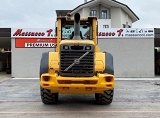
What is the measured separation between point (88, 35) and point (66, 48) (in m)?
1.89

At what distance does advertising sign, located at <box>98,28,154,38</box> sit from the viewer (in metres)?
22.5

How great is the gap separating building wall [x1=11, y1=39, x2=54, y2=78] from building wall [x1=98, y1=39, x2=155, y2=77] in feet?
16.3

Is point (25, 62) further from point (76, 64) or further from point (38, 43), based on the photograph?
point (76, 64)

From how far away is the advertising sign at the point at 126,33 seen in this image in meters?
22.5

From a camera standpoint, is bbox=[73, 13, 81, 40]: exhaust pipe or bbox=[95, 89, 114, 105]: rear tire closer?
bbox=[73, 13, 81, 40]: exhaust pipe

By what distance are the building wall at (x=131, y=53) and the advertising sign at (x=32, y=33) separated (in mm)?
3819

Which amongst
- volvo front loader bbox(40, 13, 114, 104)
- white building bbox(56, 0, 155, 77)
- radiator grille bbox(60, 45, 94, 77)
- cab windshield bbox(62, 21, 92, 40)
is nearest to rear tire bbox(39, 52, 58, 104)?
volvo front loader bbox(40, 13, 114, 104)

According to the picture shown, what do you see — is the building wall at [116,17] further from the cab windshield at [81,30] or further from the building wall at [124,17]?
the cab windshield at [81,30]

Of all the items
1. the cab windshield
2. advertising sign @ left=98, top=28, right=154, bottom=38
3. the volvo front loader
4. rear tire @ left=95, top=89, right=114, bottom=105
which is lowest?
rear tire @ left=95, top=89, right=114, bottom=105

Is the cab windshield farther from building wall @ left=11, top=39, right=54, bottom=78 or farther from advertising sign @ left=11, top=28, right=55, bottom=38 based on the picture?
building wall @ left=11, top=39, right=54, bottom=78

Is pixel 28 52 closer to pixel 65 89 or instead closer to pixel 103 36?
pixel 103 36

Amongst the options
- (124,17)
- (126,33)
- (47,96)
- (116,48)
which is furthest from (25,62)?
(124,17)

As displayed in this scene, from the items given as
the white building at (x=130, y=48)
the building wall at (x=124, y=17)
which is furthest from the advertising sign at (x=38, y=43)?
→ the building wall at (x=124, y=17)

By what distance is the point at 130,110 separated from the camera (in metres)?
8.88
